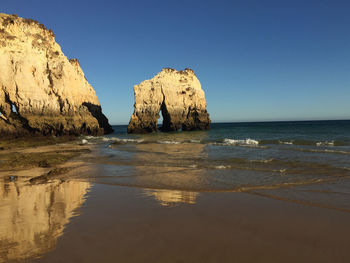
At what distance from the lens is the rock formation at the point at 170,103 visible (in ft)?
160

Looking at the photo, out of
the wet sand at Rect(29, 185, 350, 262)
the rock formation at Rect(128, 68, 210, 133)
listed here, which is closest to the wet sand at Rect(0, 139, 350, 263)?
the wet sand at Rect(29, 185, 350, 262)

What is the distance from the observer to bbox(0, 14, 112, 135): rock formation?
29.7 metres

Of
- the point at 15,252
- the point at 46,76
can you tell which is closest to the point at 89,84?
the point at 46,76

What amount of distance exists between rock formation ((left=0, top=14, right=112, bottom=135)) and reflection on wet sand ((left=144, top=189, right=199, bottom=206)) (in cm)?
3187

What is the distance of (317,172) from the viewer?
9070mm

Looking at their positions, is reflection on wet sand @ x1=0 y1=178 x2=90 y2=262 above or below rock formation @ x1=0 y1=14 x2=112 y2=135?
below

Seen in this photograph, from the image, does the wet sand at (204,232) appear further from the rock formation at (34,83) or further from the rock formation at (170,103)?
the rock formation at (170,103)

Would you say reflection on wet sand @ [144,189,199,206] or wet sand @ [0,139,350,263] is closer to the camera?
wet sand @ [0,139,350,263]

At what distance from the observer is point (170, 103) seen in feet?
164

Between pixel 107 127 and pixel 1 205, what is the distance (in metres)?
46.8

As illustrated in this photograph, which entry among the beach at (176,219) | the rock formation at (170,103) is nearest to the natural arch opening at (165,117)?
the rock formation at (170,103)

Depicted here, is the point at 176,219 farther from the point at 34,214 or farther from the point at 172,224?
the point at 34,214

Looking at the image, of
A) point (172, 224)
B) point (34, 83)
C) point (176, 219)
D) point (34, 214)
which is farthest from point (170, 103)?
point (172, 224)

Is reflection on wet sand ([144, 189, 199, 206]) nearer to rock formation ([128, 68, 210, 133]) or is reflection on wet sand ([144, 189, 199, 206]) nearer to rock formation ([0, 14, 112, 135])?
rock formation ([0, 14, 112, 135])
